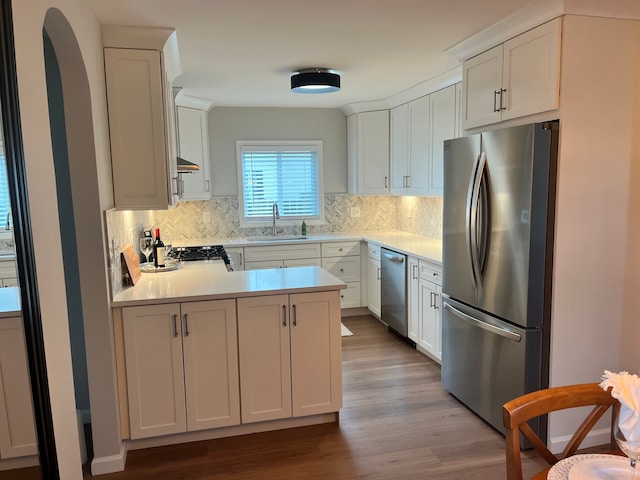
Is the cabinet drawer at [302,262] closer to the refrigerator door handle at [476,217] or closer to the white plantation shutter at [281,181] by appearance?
the white plantation shutter at [281,181]

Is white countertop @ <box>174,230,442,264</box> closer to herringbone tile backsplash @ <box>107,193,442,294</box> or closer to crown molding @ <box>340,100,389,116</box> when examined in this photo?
herringbone tile backsplash @ <box>107,193,442,294</box>

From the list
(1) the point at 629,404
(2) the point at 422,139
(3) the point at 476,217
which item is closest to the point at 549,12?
(3) the point at 476,217

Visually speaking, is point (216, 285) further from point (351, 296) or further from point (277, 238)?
point (351, 296)

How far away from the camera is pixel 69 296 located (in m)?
2.73

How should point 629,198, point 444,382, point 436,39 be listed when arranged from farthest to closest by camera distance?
1. point 444,382
2. point 436,39
3. point 629,198

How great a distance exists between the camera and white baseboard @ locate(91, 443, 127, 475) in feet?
8.11

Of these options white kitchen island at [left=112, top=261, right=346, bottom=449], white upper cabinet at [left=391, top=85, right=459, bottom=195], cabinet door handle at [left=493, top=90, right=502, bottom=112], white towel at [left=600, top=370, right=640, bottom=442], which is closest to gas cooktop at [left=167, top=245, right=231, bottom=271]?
white kitchen island at [left=112, top=261, right=346, bottom=449]

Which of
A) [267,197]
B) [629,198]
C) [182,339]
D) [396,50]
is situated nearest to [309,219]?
[267,197]

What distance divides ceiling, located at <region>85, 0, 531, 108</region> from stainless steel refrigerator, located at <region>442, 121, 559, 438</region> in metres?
0.69

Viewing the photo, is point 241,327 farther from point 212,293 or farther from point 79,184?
point 79,184

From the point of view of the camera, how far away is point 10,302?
122cm

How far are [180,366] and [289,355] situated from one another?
644 millimetres

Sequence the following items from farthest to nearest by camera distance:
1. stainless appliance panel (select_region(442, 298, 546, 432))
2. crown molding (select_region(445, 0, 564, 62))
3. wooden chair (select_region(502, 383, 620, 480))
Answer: stainless appliance panel (select_region(442, 298, 546, 432)) → crown molding (select_region(445, 0, 564, 62)) → wooden chair (select_region(502, 383, 620, 480))

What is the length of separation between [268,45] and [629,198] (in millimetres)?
2334
